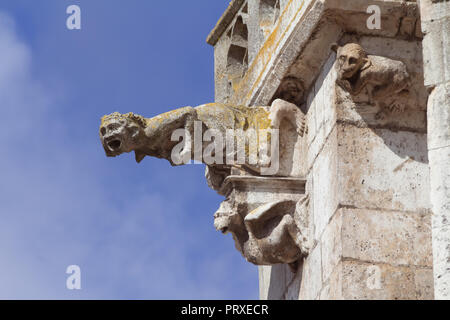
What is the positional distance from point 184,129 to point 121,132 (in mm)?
372

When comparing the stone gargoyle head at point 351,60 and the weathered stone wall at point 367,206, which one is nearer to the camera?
the weathered stone wall at point 367,206

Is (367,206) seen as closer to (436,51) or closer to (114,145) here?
(436,51)

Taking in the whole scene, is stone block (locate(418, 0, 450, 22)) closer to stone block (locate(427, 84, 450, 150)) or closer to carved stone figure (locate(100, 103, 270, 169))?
stone block (locate(427, 84, 450, 150))

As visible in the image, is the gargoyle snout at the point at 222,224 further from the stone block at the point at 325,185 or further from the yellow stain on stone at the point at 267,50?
the yellow stain on stone at the point at 267,50

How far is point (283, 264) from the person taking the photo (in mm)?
8172

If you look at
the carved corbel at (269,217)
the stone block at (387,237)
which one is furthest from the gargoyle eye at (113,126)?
the stone block at (387,237)

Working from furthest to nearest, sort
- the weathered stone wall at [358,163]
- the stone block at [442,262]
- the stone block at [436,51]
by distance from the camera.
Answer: the weathered stone wall at [358,163]
the stone block at [436,51]
the stone block at [442,262]

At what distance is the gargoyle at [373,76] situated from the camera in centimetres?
736

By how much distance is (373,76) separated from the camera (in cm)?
736

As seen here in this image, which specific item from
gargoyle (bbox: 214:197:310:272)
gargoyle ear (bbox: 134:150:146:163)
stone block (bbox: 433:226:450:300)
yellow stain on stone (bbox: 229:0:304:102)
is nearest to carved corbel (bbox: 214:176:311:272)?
gargoyle (bbox: 214:197:310:272)

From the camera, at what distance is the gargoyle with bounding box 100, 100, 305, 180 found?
7871 mm

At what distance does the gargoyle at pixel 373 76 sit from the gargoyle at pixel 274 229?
0.75 metres

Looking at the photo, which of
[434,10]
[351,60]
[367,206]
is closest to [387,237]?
[367,206]
